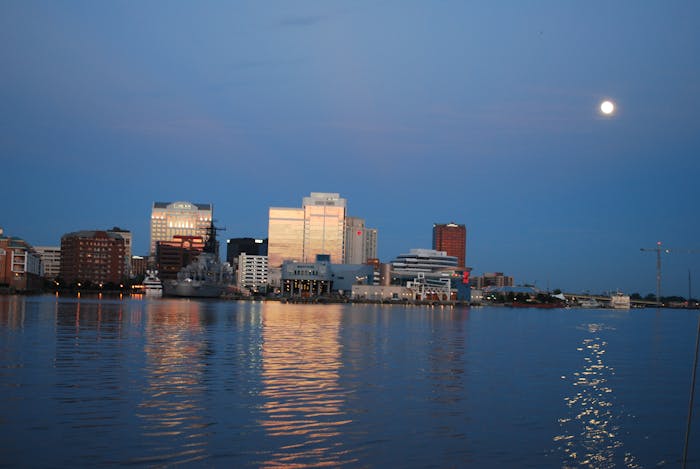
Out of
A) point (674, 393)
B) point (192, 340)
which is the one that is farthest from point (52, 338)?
point (674, 393)

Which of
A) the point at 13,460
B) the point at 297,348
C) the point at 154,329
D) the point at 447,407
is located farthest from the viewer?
the point at 154,329

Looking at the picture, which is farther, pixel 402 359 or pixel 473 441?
pixel 402 359

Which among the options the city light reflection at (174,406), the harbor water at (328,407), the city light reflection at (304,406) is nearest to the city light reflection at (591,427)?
the harbor water at (328,407)

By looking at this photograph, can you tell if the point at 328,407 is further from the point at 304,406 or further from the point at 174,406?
the point at 174,406

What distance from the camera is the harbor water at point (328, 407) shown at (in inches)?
625

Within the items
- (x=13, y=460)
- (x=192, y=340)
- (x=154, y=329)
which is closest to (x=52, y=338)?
(x=192, y=340)

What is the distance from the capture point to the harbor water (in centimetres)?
1588

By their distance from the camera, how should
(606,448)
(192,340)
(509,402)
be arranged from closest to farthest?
1. (606,448)
2. (509,402)
3. (192,340)

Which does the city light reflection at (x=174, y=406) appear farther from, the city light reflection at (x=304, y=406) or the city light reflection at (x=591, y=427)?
the city light reflection at (x=591, y=427)

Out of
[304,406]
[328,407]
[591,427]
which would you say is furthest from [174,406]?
[591,427]

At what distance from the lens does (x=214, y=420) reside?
61.6 ft

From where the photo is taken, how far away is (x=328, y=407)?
21.1 m

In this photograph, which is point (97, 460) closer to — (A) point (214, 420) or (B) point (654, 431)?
(A) point (214, 420)

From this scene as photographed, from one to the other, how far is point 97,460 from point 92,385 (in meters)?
9.69
